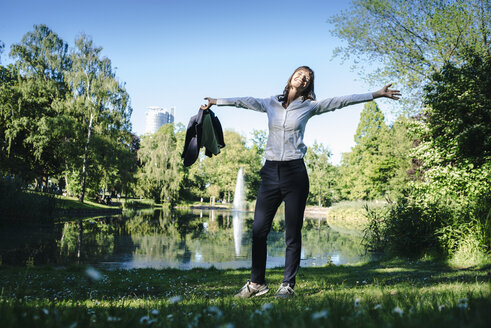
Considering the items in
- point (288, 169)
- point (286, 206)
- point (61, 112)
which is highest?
point (61, 112)

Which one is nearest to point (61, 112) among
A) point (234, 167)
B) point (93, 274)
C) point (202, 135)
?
point (93, 274)

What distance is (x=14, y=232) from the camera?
14.4 meters

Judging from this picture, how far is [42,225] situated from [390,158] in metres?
32.1

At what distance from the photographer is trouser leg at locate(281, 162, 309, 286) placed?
3.65 m

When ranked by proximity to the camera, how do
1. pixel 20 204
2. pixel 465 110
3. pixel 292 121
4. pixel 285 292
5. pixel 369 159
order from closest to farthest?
1. pixel 285 292
2. pixel 292 121
3. pixel 465 110
4. pixel 20 204
5. pixel 369 159

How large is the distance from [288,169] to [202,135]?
1.60 meters

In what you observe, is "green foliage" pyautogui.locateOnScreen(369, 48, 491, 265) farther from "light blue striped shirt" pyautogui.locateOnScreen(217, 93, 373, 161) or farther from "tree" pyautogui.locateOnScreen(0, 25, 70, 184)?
"tree" pyautogui.locateOnScreen(0, 25, 70, 184)

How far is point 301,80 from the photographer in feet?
12.9

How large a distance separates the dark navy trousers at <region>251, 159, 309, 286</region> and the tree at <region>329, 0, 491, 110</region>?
44.8 ft

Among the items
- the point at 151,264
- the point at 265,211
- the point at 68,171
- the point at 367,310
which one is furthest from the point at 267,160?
the point at 68,171

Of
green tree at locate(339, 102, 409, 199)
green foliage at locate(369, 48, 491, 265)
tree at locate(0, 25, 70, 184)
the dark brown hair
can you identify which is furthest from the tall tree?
the dark brown hair

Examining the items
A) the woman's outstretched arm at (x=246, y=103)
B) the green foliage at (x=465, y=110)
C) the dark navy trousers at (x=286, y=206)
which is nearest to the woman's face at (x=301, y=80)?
the woman's outstretched arm at (x=246, y=103)

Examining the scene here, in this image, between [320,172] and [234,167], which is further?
[320,172]

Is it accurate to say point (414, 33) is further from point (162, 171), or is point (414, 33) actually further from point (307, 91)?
point (162, 171)
